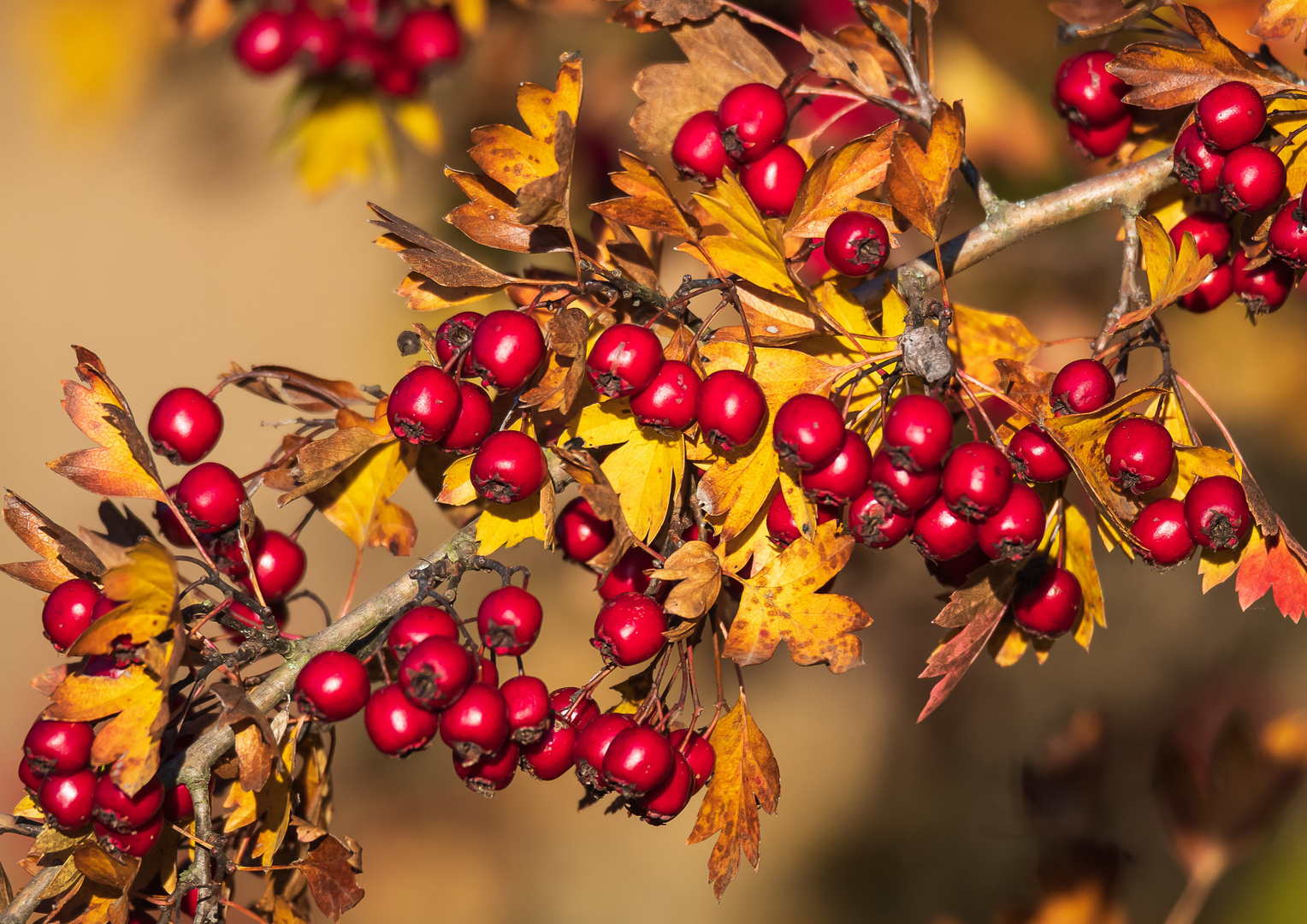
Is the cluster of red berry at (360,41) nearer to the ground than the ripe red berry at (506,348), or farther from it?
farther from it

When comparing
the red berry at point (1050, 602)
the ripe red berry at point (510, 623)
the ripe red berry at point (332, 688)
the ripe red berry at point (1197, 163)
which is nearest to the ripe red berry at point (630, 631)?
the ripe red berry at point (510, 623)

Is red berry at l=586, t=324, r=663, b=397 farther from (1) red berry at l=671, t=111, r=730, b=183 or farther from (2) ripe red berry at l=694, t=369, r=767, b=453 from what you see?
(1) red berry at l=671, t=111, r=730, b=183

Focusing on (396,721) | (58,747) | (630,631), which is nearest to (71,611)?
(58,747)

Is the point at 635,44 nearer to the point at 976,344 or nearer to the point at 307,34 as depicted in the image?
the point at 307,34

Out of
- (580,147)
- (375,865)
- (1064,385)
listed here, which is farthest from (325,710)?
(375,865)

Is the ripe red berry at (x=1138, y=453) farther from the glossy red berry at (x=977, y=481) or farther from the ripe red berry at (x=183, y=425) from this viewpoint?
the ripe red berry at (x=183, y=425)

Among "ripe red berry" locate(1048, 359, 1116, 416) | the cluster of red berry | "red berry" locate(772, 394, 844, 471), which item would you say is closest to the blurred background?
the cluster of red berry
